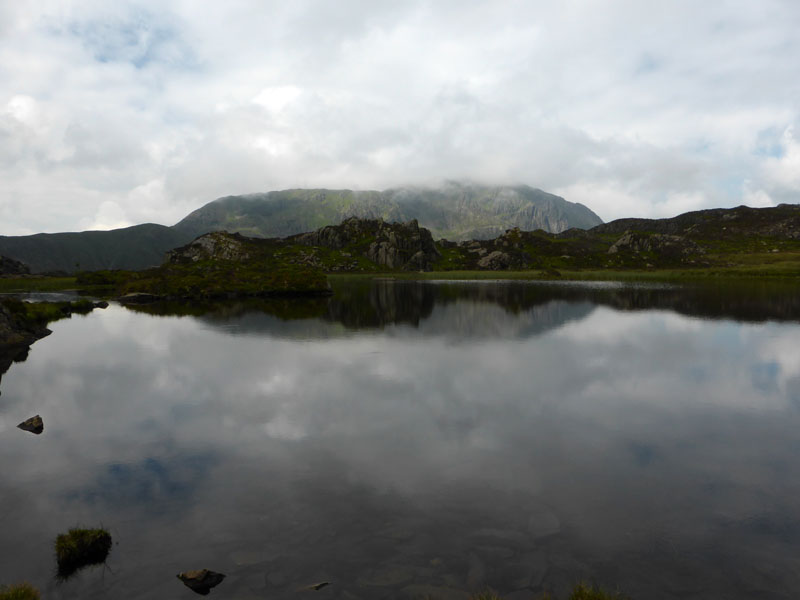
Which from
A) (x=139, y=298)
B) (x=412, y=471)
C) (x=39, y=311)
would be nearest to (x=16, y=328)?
(x=39, y=311)

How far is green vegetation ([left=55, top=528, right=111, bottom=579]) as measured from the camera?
13.4m

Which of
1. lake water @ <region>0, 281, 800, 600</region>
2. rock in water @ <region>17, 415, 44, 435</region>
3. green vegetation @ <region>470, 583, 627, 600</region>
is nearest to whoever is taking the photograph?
green vegetation @ <region>470, 583, 627, 600</region>

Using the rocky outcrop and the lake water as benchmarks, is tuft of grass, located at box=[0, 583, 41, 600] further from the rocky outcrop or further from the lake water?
the rocky outcrop

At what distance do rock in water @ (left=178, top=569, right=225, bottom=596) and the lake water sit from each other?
0.94 feet

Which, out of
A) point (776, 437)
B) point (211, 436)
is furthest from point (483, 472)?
point (776, 437)

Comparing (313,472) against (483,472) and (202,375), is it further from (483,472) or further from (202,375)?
(202,375)

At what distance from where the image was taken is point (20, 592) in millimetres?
11211

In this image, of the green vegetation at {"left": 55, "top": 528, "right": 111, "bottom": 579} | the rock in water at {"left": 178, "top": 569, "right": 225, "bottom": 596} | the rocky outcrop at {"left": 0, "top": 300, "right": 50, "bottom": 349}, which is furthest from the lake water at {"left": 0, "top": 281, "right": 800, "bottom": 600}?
the rocky outcrop at {"left": 0, "top": 300, "right": 50, "bottom": 349}

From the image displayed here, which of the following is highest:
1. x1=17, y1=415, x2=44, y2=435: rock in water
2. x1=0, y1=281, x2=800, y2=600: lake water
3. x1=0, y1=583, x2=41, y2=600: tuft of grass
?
x1=0, y1=583, x2=41, y2=600: tuft of grass

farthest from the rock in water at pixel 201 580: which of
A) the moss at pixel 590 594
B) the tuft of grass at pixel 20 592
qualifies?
the moss at pixel 590 594

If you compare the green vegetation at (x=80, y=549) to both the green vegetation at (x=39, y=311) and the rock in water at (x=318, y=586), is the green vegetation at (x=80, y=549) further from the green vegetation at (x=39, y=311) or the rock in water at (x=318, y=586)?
the green vegetation at (x=39, y=311)

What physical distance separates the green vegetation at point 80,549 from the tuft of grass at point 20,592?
1398mm

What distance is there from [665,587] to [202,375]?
34.4 m

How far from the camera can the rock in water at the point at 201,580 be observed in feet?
40.4
